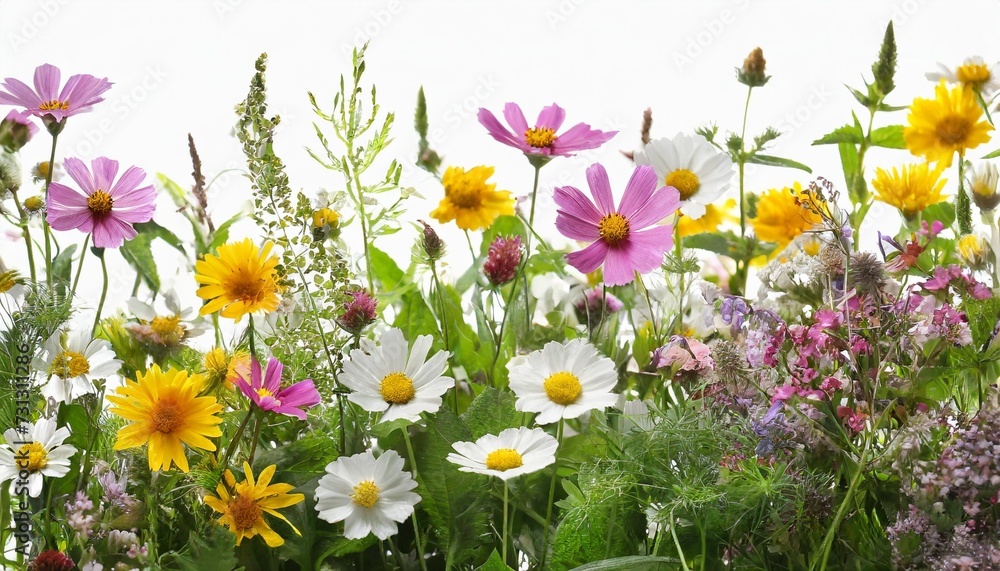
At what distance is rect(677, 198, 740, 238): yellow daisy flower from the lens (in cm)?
95

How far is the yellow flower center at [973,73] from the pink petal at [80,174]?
2.30ft

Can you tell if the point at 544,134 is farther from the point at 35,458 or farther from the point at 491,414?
the point at 35,458

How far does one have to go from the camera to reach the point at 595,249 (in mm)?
608

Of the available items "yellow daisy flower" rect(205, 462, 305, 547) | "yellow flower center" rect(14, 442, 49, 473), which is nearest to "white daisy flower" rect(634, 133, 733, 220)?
"yellow daisy flower" rect(205, 462, 305, 547)

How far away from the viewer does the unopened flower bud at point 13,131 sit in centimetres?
69

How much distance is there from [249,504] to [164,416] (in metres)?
0.07

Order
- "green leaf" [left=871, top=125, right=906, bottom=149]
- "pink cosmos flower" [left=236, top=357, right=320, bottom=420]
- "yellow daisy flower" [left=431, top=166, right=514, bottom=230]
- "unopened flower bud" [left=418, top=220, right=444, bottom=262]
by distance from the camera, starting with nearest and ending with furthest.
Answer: "pink cosmos flower" [left=236, top=357, right=320, bottom=420]
"unopened flower bud" [left=418, top=220, right=444, bottom=262]
"yellow daisy flower" [left=431, top=166, right=514, bottom=230]
"green leaf" [left=871, top=125, right=906, bottom=149]

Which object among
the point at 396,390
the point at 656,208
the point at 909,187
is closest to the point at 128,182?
the point at 396,390

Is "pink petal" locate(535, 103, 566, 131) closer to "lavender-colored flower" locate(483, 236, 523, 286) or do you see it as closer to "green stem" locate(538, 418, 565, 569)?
"lavender-colored flower" locate(483, 236, 523, 286)

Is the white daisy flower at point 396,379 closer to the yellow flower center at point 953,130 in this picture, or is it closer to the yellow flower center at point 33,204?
the yellow flower center at point 33,204

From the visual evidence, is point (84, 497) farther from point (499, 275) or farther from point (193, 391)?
point (499, 275)

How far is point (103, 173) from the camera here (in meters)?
0.63

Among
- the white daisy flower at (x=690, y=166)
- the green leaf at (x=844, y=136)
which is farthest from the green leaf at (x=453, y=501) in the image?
the green leaf at (x=844, y=136)

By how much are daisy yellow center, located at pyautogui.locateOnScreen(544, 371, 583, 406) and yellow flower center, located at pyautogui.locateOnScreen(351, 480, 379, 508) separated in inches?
4.4
